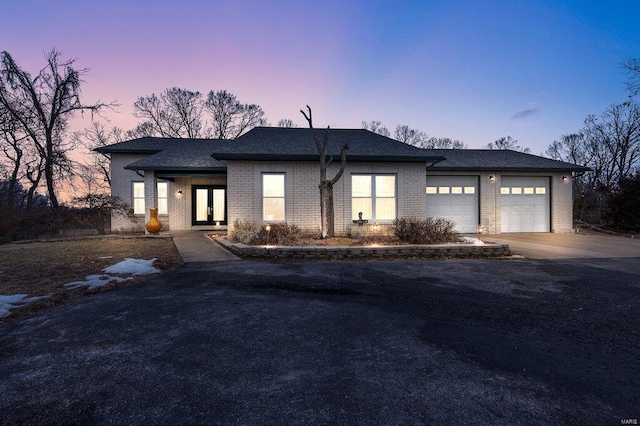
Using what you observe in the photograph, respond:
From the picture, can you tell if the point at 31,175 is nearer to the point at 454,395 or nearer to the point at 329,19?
the point at 329,19

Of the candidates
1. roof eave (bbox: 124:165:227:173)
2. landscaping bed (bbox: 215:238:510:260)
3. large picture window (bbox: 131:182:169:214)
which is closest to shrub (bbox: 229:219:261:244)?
landscaping bed (bbox: 215:238:510:260)

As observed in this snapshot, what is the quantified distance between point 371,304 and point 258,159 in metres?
8.84

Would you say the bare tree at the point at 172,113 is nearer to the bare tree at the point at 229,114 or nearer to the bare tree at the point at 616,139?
the bare tree at the point at 229,114

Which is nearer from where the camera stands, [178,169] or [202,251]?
[202,251]

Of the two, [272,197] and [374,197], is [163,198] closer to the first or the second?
[272,197]

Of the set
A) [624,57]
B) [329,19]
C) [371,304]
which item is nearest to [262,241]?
[371,304]

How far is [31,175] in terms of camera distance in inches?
850

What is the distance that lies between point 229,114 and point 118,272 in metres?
25.9

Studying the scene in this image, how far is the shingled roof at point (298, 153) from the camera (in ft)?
39.6

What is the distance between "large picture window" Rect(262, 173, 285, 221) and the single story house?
0.04 meters

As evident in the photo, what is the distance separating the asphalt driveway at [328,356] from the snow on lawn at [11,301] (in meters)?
0.52

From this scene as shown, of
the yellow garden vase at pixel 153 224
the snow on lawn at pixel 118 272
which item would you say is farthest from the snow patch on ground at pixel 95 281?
the yellow garden vase at pixel 153 224

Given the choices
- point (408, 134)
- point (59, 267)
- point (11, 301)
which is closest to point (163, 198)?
point (59, 267)

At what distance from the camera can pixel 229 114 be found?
29.6 m
